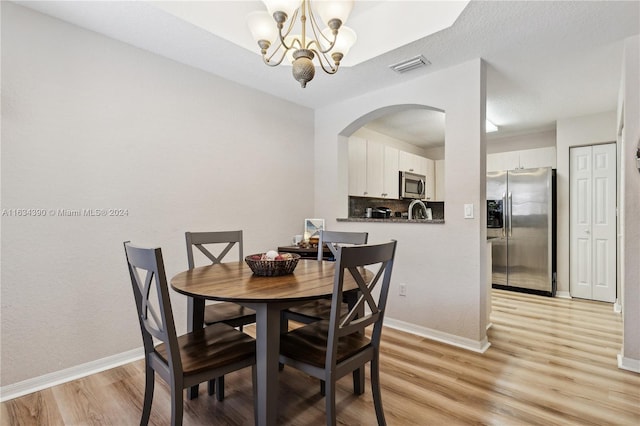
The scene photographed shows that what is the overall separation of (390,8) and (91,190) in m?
2.57

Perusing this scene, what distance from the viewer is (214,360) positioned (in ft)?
4.64

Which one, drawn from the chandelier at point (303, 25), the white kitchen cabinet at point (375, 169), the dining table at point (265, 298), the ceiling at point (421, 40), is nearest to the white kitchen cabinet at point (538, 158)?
the ceiling at point (421, 40)

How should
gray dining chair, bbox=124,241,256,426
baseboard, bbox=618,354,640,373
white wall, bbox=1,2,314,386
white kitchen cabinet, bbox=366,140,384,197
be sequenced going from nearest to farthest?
gray dining chair, bbox=124,241,256,426 → white wall, bbox=1,2,314,386 → baseboard, bbox=618,354,640,373 → white kitchen cabinet, bbox=366,140,384,197

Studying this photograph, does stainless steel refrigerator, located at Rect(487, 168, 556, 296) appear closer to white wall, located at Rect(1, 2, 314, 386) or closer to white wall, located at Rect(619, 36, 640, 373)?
white wall, located at Rect(619, 36, 640, 373)

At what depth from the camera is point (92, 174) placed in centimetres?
227

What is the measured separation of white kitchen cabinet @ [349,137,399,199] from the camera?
420 centimetres

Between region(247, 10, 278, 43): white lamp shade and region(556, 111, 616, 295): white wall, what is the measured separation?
14.0ft

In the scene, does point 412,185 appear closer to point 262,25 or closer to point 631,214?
point 631,214

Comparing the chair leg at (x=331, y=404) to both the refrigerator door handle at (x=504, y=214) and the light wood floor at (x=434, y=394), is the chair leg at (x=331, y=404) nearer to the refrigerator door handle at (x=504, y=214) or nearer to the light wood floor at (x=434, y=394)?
the light wood floor at (x=434, y=394)

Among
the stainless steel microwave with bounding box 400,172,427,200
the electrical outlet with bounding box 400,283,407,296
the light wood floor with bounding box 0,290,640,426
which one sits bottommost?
the light wood floor with bounding box 0,290,640,426

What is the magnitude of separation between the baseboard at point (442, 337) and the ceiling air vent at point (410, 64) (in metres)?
2.32

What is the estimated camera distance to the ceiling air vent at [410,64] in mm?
2664

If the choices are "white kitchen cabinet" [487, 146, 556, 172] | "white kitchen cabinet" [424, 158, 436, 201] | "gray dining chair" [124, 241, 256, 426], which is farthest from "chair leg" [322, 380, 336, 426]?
"white kitchen cabinet" [424, 158, 436, 201]

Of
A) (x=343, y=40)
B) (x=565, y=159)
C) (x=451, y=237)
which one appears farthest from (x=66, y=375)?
(x=565, y=159)
